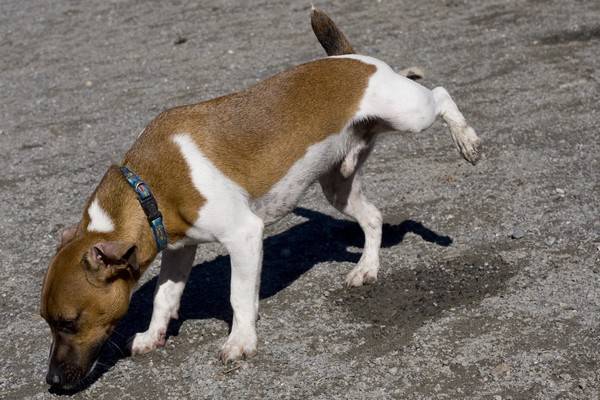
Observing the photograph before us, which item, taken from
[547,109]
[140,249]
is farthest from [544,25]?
[140,249]

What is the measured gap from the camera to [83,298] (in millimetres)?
4652

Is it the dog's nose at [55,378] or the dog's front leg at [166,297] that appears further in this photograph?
the dog's front leg at [166,297]

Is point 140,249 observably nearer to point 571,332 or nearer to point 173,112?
point 173,112

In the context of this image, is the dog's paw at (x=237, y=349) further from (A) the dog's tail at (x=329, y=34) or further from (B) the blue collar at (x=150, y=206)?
(A) the dog's tail at (x=329, y=34)

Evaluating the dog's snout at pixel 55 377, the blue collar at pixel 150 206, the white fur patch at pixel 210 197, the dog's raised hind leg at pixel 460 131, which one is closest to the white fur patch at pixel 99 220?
the blue collar at pixel 150 206

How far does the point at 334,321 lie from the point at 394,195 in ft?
6.66

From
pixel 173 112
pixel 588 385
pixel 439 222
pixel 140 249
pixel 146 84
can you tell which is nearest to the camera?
pixel 588 385

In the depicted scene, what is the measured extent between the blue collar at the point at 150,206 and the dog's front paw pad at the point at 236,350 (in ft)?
2.49

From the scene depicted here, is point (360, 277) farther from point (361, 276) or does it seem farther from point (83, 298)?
point (83, 298)

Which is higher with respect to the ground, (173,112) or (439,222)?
(173,112)

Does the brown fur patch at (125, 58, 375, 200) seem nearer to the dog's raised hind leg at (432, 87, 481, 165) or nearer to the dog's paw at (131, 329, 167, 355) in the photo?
the dog's raised hind leg at (432, 87, 481, 165)

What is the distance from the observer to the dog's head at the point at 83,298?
463 cm

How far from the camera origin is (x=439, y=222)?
22.4 ft

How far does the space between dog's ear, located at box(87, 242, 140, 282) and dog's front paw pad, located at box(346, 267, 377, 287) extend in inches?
70.3
